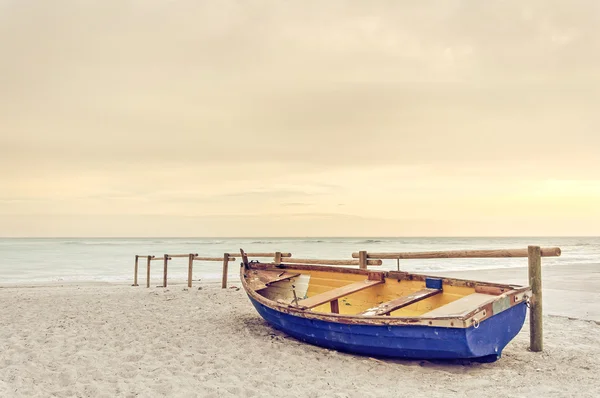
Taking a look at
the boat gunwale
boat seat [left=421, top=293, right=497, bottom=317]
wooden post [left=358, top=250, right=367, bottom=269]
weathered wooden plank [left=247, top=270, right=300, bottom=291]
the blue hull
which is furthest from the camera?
weathered wooden plank [left=247, top=270, right=300, bottom=291]

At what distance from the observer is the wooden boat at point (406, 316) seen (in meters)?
4.20

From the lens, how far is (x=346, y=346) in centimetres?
504

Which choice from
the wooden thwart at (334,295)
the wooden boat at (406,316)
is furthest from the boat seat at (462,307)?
the wooden thwart at (334,295)

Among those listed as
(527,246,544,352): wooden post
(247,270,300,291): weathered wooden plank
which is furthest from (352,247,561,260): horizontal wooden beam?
(247,270,300,291): weathered wooden plank

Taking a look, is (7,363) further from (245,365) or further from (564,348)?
(564,348)

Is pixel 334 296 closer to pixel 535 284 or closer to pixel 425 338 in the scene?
pixel 425 338

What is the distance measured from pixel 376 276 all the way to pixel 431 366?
184cm

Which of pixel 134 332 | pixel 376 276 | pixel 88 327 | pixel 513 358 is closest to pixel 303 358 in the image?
pixel 376 276

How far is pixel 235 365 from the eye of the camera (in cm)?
482

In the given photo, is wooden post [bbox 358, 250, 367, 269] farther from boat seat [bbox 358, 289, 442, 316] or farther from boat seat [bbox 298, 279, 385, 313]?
boat seat [bbox 358, 289, 442, 316]

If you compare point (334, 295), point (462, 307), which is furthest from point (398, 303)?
point (334, 295)

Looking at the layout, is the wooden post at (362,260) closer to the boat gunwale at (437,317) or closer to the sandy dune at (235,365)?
the boat gunwale at (437,317)

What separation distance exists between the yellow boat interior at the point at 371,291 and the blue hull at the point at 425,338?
0.19 meters

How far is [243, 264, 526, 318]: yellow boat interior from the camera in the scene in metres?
5.00
